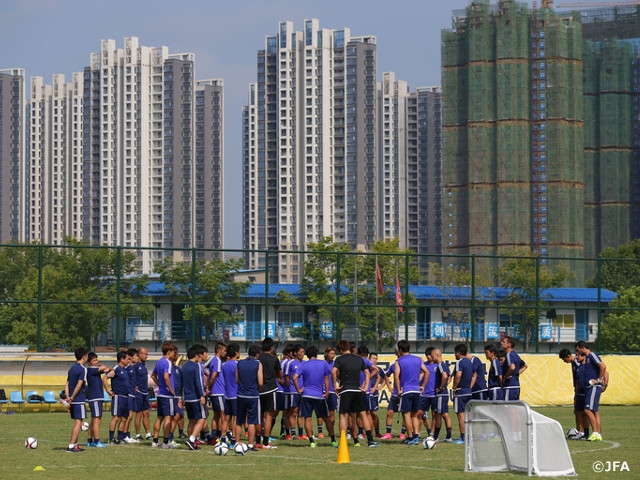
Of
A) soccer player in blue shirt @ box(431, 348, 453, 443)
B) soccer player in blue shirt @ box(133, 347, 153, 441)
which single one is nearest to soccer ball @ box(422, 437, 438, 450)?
soccer player in blue shirt @ box(431, 348, 453, 443)

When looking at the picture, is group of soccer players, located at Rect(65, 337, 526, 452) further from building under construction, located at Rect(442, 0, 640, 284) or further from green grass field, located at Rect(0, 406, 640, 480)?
building under construction, located at Rect(442, 0, 640, 284)

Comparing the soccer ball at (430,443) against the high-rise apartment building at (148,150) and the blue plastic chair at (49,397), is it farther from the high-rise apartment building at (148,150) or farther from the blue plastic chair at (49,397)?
the high-rise apartment building at (148,150)

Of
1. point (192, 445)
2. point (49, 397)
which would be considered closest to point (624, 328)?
point (49, 397)

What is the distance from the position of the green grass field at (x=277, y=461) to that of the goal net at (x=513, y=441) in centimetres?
28

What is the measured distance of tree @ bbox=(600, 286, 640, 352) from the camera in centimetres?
9169

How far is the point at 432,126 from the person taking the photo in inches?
7628

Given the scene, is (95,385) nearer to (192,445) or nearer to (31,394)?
(192,445)

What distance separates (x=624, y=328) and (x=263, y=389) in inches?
2974

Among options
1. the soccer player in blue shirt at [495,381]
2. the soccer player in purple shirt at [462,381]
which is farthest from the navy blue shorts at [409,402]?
the soccer player in blue shirt at [495,381]

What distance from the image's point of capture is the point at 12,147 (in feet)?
623

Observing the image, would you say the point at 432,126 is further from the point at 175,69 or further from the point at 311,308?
the point at 311,308

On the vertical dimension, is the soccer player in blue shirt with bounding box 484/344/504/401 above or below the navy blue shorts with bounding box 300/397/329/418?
above

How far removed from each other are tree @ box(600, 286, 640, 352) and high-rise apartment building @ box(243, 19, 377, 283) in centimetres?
8160

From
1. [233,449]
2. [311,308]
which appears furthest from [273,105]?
[233,449]
